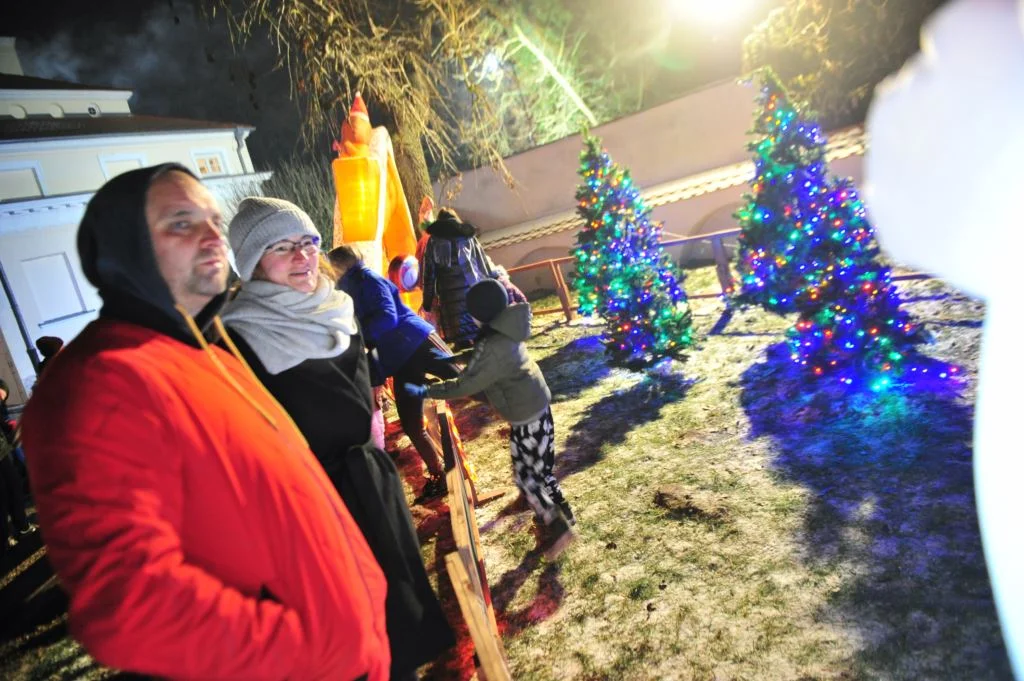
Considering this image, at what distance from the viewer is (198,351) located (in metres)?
1.37

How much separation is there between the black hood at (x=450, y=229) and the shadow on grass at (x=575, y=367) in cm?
223

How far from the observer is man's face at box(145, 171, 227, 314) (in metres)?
1.34

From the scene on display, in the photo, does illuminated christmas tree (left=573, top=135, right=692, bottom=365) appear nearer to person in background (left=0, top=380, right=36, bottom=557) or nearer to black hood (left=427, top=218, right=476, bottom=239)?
black hood (left=427, top=218, right=476, bottom=239)

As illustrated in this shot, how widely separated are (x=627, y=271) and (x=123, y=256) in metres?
6.02

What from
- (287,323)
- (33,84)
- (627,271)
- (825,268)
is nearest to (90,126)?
(33,84)

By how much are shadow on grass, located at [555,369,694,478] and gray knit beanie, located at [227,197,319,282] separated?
11.2 feet

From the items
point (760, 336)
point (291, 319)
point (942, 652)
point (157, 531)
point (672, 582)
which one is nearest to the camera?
point (157, 531)

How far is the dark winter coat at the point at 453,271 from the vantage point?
628 cm

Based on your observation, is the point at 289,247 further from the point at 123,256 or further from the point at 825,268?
the point at 825,268

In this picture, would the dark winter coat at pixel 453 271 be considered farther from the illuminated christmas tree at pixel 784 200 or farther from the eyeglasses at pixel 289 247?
the eyeglasses at pixel 289 247

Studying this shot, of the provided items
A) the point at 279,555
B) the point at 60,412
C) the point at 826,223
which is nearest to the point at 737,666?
the point at 279,555

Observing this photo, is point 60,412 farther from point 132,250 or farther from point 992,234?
point 992,234

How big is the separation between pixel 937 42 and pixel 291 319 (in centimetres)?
182

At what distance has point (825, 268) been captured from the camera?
5180 mm
